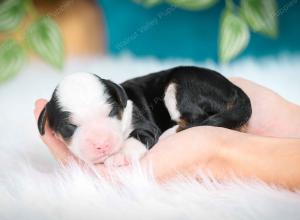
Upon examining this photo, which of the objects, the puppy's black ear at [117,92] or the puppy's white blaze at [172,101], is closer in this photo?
the puppy's black ear at [117,92]

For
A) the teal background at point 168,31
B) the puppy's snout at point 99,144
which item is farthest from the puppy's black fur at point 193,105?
the teal background at point 168,31

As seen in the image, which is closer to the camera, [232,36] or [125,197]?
[125,197]

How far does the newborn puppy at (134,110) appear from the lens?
77.5 inches

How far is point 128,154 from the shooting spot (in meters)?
2.03

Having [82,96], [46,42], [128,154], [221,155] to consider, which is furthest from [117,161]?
[46,42]

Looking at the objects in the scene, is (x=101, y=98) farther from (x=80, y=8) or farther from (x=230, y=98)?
(x=80, y=8)

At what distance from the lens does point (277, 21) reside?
111 inches

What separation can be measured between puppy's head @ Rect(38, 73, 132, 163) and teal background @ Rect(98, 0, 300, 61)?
2.69 feet

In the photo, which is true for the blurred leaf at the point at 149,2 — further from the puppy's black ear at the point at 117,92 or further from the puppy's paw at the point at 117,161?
the puppy's paw at the point at 117,161

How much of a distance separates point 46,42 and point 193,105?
106 centimetres

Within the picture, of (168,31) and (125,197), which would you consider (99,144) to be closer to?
(125,197)

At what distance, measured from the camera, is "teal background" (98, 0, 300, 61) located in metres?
2.84

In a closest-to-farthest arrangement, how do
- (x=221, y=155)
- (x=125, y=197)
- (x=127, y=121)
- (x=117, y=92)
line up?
(x=125, y=197) < (x=221, y=155) < (x=117, y=92) < (x=127, y=121)

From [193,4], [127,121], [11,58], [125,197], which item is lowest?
[125,197]
